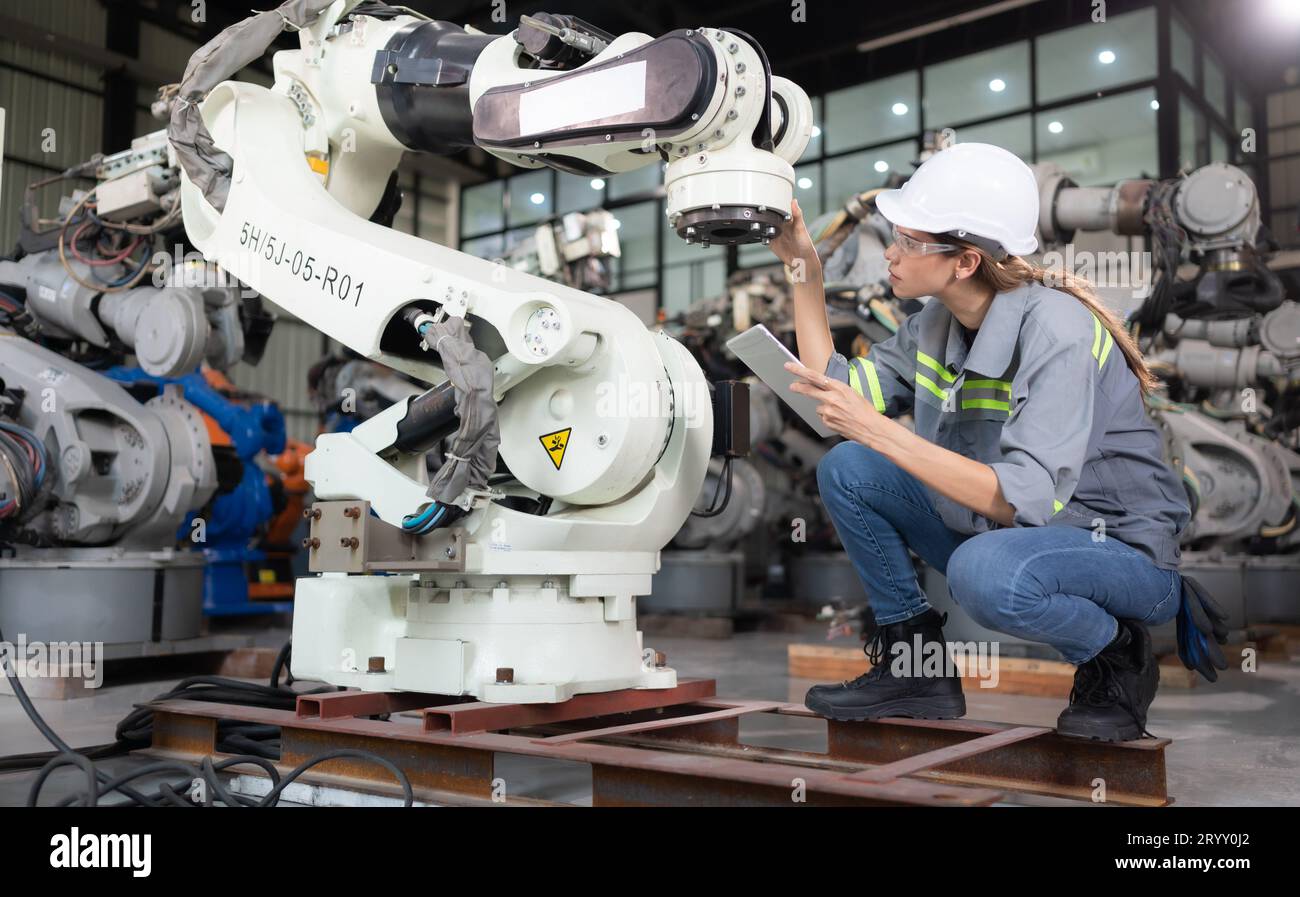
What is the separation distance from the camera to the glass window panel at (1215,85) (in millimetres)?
13086

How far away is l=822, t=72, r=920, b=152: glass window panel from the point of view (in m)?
13.5

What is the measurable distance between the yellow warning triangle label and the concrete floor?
2.52 ft

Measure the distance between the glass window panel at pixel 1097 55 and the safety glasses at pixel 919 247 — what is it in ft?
36.7

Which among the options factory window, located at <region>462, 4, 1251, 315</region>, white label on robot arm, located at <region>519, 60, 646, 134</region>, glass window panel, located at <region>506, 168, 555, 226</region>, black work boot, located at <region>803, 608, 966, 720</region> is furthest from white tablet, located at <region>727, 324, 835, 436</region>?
glass window panel, located at <region>506, 168, 555, 226</region>

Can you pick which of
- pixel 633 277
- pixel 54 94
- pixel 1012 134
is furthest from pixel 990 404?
pixel 633 277

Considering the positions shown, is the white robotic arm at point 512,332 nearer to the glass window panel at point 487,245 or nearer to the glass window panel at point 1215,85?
the glass window panel at point 1215,85

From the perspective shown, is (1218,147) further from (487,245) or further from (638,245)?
(487,245)

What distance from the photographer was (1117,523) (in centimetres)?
217

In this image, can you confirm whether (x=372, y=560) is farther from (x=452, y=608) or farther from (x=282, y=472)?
(x=282, y=472)

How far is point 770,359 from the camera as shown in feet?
7.24

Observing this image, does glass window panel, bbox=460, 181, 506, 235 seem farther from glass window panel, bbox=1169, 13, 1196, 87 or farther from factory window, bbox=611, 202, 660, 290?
glass window panel, bbox=1169, 13, 1196, 87

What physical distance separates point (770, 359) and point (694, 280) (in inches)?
516

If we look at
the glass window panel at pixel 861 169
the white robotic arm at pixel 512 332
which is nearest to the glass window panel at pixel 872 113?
the glass window panel at pixel 861 169
